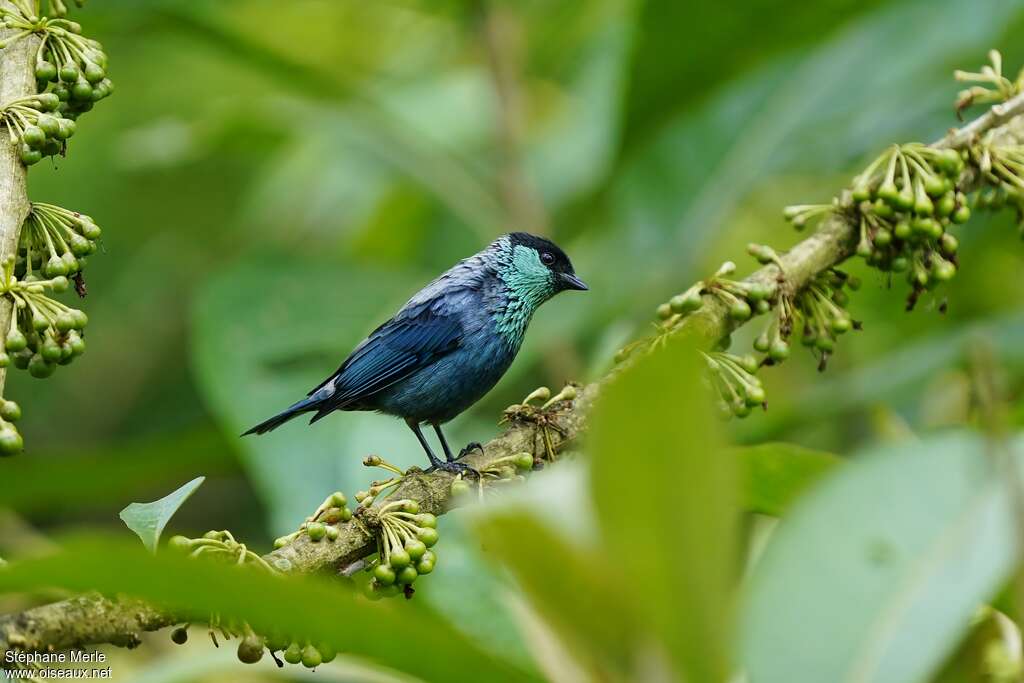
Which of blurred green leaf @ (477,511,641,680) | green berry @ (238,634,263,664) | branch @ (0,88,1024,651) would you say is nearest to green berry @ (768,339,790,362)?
branch @ (0,88,1024,651)

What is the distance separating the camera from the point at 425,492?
2.62 metres

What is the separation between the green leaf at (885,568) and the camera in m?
1.67

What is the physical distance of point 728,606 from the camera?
1.62 metres

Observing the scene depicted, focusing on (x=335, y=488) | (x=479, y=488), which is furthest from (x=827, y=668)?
(x=335, y=488)

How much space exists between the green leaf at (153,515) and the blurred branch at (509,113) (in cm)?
403

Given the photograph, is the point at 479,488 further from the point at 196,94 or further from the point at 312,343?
the point at 196,94

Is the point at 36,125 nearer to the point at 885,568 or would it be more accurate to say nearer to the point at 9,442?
the point at 9,442

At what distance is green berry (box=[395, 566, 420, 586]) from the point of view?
2282mm

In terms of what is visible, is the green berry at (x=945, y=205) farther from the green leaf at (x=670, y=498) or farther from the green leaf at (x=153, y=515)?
the green leaf at (x=153, y=515)

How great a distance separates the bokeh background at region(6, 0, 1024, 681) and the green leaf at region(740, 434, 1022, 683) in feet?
6.02

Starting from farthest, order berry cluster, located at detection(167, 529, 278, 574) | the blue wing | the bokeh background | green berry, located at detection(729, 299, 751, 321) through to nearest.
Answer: the bokeh background → the blue wing → green berry, located at detection(729, 299, 751, 321) → berry cluster, located at detection(167, 529, 278, 574)

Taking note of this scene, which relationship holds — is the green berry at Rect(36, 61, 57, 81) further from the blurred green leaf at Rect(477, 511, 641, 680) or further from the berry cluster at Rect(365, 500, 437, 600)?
the blurred green leaf at Rect(477, 511, 641, 680)

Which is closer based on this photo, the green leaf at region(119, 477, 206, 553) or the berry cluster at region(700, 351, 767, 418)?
the green leaf at region(119, 477, 206, 553)

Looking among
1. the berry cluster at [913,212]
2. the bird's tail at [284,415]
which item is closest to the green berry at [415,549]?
the berry cluster at [913,212]
